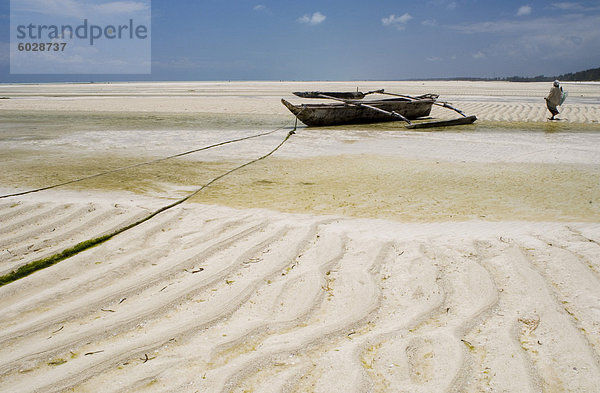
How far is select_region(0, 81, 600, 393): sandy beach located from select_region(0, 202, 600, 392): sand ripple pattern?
0.4 inches

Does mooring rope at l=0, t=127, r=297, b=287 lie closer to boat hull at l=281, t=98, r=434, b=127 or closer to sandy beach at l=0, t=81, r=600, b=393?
sandy beach at l=0, t=81, r=600, b=393

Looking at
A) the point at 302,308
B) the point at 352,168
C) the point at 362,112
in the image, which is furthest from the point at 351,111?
the point at 302,308

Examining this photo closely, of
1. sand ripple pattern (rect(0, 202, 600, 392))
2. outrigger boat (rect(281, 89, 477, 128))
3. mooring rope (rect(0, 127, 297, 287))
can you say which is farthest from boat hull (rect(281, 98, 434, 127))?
sand ripple pattern (rect(0, 202, 600, 392))

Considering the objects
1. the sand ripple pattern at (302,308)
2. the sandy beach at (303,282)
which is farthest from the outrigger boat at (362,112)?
the sand ripple pattern at (302,308)

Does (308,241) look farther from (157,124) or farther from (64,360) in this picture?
(157,124)

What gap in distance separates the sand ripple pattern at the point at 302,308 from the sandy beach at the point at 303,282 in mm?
10

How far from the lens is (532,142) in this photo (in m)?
8.27

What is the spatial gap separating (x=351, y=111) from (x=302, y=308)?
31.0 feet

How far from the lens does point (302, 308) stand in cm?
222

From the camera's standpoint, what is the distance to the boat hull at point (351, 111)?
10.4m

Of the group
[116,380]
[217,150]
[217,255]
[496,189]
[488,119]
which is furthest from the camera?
[488,119]

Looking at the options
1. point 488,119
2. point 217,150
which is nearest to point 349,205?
point 217,150

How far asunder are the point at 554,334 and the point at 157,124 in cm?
1088

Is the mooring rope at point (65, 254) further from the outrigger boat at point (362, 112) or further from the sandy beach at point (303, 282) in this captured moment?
the outrigger boat at point (362, 112)
